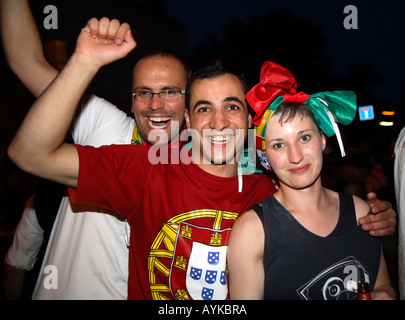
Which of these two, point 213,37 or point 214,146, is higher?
point 213,37

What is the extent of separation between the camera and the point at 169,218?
5.90ft

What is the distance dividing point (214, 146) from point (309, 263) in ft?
3.22

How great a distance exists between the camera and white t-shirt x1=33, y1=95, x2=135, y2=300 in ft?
6.33

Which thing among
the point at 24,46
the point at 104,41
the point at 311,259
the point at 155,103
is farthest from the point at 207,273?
the point at 24,46

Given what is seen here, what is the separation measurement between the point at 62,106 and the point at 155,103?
36.5 inches

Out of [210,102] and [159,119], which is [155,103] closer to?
[159,119]

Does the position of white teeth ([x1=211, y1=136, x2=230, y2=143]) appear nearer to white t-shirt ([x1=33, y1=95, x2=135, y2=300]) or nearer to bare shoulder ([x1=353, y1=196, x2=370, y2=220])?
white t-shirt ([x1=33, y1=95, x2=135, y2=300])

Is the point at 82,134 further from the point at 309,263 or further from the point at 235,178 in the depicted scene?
the point at 309,263

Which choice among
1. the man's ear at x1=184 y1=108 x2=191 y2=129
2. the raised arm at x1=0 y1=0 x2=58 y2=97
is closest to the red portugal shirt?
the man's ear at x1=184 y1=108 x2=191 y2=129

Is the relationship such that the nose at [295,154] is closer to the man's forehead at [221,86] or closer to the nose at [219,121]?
the nose at [219,121]
